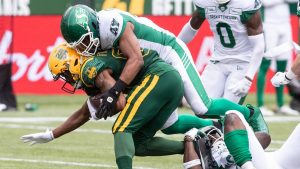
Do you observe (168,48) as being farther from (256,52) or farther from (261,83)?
(261,83)

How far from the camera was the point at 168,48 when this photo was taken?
26.5ft

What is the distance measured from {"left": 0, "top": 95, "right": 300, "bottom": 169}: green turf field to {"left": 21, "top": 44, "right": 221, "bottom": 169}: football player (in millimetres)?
1253

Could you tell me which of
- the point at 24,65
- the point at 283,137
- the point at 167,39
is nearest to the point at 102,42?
the point at 167,39

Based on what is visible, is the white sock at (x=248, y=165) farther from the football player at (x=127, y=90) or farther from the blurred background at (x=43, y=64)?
the blurred background at (x=43, y=64)

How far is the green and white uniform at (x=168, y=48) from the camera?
25.2ft

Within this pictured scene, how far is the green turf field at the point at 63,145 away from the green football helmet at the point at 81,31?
1531mm

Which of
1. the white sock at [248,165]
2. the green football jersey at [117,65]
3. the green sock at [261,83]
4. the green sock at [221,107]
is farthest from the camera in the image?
the green sock at [261,83]

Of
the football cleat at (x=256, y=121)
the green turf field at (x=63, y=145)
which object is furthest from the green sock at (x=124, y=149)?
the green turf field at (x=63, y=145)

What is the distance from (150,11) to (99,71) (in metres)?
8.54

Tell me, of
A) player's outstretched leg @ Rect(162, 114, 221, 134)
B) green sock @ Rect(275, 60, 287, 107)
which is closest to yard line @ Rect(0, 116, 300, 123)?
green sock @ Rect(275, 60, 287, 107)

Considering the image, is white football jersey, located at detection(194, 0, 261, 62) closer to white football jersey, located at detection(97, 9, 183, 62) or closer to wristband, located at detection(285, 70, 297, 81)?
white football jersey, located at detection(97, 9, 183, 62)

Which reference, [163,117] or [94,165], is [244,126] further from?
[94,165]

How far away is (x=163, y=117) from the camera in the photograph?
25.0 feet

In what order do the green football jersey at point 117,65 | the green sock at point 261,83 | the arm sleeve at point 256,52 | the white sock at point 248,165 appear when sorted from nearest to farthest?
1. the white sock at point 248,165
2. the green football jersey at point 117,65
3. the arm sleeve at point 256,52
4. the green sock at point 261,83
